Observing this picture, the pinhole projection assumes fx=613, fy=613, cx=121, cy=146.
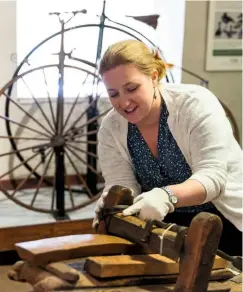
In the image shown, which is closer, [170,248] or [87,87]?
[170,248]

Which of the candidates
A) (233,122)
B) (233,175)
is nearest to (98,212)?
(233,175)

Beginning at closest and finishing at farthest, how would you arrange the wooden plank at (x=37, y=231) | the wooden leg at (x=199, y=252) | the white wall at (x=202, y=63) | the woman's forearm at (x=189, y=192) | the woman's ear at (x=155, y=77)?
the wooden leg at (x=199, y=252) → the woman's forearm at (x=189, y=192) → the woman's ear at (x=155, y=77) → the wooden plank at (x=37, y=231) → the white wall at (x=202, y=63)

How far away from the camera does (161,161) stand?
5.85ft

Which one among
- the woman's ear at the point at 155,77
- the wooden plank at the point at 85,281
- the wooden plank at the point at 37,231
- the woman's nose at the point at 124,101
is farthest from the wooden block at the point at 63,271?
the wooden plank at the point at 37,231

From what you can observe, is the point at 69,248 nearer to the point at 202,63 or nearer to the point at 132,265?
the point at 132,265

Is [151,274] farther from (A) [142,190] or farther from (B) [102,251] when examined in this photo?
(A) [142,190]

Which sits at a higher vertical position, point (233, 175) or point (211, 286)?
point (233, 175)

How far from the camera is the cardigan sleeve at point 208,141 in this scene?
1580 mm

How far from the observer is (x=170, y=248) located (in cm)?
127

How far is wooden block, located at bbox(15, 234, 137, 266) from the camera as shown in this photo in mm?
1326

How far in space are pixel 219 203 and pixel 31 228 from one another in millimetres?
1492

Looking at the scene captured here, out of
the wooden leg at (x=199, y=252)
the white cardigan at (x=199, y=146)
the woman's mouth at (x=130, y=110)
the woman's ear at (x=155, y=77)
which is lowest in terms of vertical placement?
the wooden leg at (x=199, y=252)

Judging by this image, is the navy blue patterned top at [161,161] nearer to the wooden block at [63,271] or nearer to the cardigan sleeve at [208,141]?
the cardigan sleeve at [208,141]

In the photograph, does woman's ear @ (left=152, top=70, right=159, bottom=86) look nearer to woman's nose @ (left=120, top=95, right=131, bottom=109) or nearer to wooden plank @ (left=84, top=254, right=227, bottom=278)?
woman's nose @ (left=120, top=95, right=131, bottom=109)
